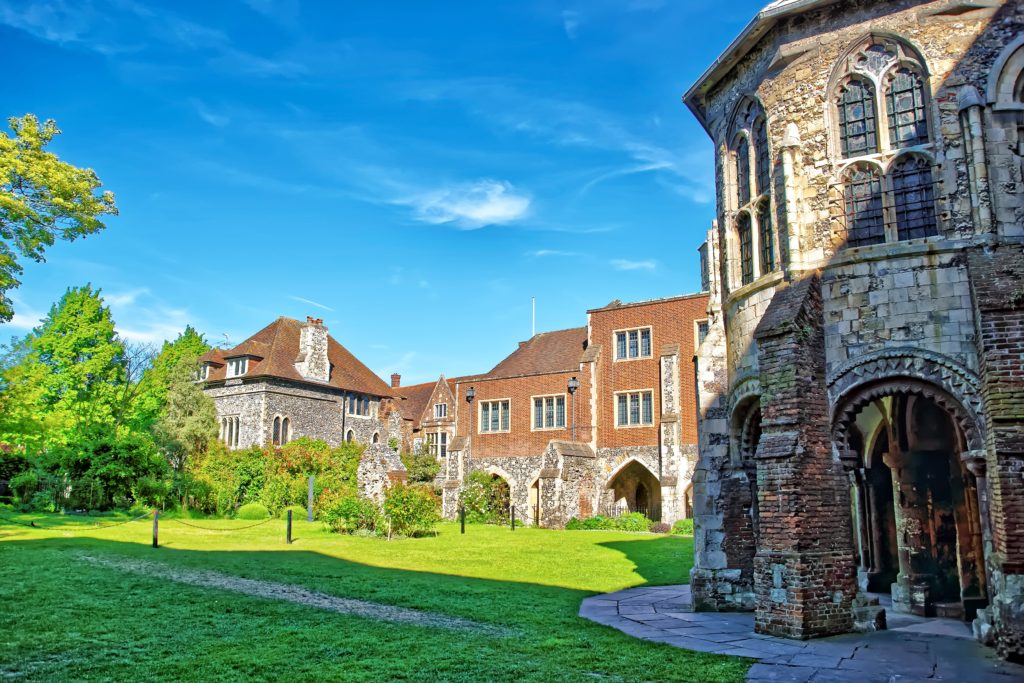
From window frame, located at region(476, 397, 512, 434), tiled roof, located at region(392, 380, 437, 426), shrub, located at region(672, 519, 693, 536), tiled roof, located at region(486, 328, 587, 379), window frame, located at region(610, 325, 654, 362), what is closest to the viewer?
shrub, located at region(672, 519, 693, 536)

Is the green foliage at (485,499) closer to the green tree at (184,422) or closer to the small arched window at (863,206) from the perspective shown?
the green tree at (184,422)

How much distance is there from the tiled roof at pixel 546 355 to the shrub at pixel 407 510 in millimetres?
15620

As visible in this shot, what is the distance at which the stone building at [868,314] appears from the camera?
31.9 feet

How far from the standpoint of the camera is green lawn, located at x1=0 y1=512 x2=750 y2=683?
7484 millimetres

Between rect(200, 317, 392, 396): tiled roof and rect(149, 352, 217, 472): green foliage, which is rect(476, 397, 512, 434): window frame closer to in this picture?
rect(200, 317, 392, 396): tiled roof

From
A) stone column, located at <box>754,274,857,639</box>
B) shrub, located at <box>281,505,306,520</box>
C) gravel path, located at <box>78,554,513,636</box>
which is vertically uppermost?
stone column, located at <box>754,274,857,639</box>

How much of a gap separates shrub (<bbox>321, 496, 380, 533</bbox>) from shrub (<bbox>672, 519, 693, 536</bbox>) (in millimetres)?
12958

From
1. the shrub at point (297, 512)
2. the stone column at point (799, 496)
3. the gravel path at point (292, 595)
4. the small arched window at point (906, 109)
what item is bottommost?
the gravel path at point (292, 595)

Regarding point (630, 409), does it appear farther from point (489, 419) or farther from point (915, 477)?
point (915, 477)

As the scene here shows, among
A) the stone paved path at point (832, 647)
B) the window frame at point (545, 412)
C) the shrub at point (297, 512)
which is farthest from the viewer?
the window frame at point (545, 412)

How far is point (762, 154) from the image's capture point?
12.9 meters

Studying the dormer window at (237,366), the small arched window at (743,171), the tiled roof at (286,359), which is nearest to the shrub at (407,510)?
the small arched window at (743,171)

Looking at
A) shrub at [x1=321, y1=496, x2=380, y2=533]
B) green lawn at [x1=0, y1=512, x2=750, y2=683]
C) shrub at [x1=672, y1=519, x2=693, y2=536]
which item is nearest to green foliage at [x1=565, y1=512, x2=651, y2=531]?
shrub at [x1=672, y1=519, x2=693, y2=536]

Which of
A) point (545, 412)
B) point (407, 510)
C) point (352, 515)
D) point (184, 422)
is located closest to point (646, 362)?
point (545, 412)
